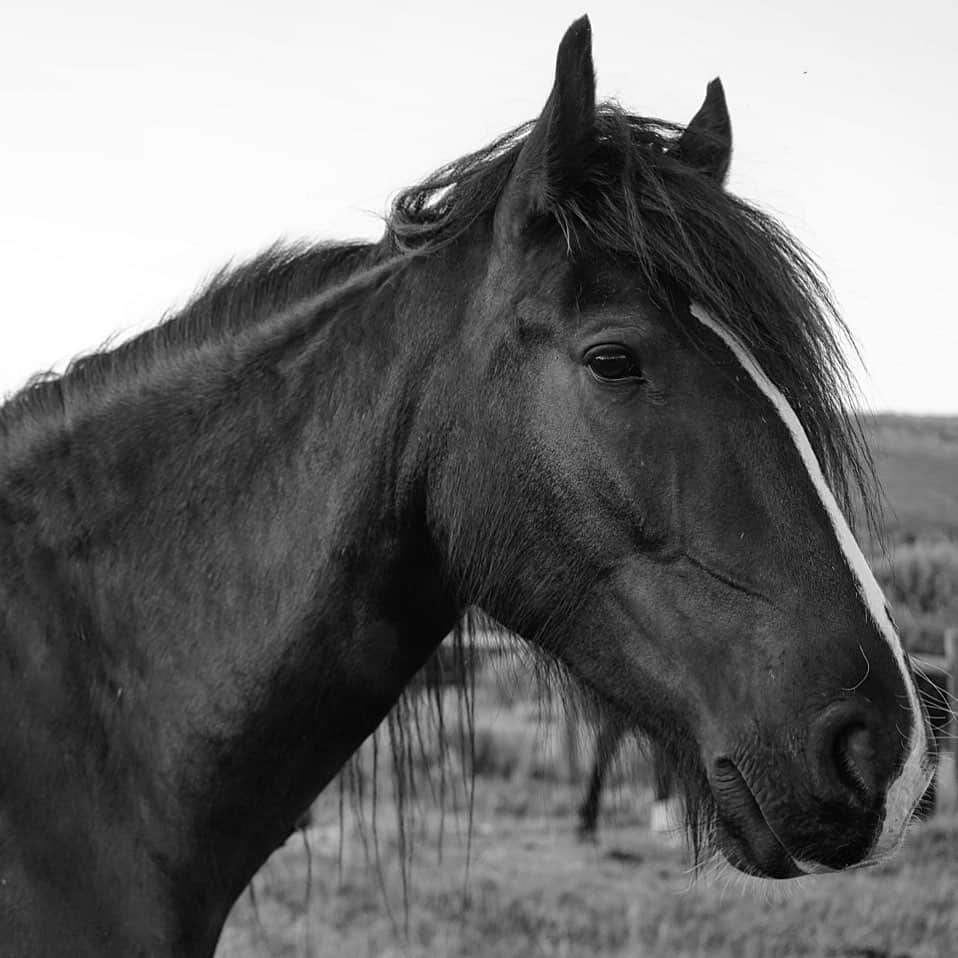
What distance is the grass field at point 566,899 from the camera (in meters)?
5.46

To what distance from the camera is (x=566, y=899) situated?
611 centimetres

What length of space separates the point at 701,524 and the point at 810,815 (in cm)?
54

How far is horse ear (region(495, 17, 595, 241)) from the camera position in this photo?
7.29ft

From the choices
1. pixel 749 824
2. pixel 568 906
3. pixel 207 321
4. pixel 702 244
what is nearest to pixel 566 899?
pixel 568 906

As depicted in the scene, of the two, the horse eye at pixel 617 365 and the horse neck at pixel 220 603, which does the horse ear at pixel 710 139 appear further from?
the horse neck at pixel 220 603

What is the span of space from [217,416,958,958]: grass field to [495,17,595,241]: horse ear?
262 cm

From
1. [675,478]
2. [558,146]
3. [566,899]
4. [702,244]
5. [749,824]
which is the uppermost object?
[558,146]

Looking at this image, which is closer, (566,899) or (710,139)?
(710,139)

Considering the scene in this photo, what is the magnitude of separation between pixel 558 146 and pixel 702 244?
350mm

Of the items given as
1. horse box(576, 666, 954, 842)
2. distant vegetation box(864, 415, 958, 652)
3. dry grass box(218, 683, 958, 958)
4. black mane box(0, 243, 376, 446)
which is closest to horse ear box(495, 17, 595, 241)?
black mane box(0, 243, 376, 446)

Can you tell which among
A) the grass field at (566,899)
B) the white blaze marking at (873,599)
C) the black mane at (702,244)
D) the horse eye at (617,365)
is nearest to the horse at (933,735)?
the white blaze marking at (873,599)

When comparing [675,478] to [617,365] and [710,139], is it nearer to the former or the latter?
[617,365]

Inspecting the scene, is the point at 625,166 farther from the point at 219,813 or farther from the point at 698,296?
the point at 219,813

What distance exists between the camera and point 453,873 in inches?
258
